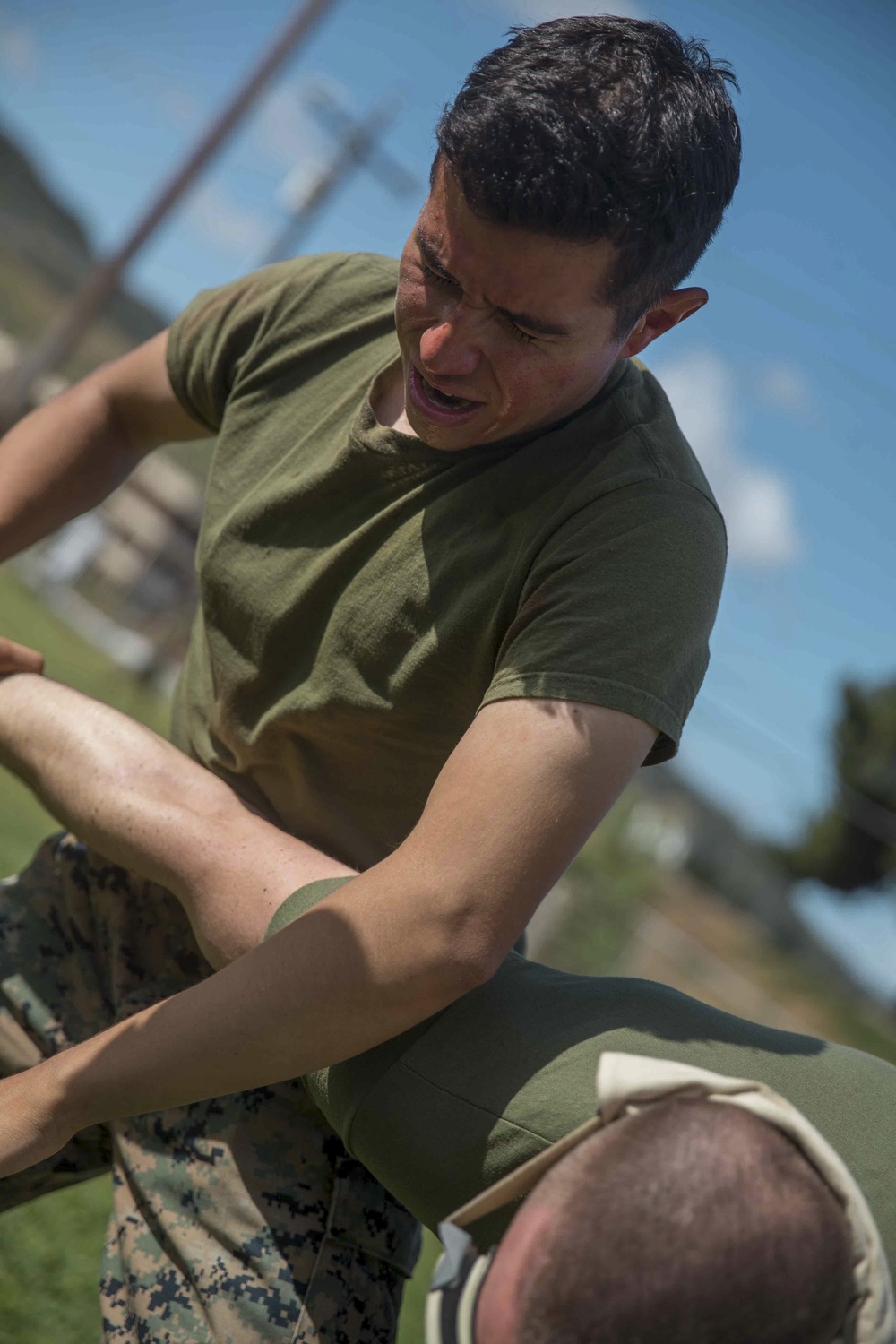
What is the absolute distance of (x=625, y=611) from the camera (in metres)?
1.64

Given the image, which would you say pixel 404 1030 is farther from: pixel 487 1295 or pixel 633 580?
pixel 633 580

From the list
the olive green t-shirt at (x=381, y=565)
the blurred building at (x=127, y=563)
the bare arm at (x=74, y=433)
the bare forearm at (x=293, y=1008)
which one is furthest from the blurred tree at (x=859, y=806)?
the bare forearm at (x=293, y=1008)

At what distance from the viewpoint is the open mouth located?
1849mm

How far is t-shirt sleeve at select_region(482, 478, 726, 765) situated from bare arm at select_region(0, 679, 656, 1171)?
4 cm

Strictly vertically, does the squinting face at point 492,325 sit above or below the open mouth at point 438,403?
above

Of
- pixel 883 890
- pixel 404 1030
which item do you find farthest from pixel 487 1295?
pixel 883 890

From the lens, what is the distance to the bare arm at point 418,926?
1.52 metres

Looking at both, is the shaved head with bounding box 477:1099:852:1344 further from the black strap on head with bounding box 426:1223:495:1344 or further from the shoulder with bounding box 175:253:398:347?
the shoulder with bounding box 175:253:398:347

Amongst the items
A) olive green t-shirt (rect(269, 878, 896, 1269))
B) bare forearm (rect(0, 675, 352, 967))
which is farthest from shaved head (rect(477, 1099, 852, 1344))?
bare forearm (rect(0, 675, 352, 967))

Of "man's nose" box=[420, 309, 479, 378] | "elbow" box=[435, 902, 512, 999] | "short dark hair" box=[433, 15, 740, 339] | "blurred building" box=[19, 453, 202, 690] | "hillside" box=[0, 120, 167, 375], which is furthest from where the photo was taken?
"hillside" box=[0, 120, 167, 375]

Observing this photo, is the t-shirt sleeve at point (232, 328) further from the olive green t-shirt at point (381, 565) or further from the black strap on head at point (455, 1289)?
the black strap on head at point (455, 1289)

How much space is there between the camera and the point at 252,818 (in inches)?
77.0

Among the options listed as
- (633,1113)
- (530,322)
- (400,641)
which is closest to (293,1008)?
(633,1113)

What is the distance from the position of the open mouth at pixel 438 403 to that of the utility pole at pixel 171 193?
401 inches
